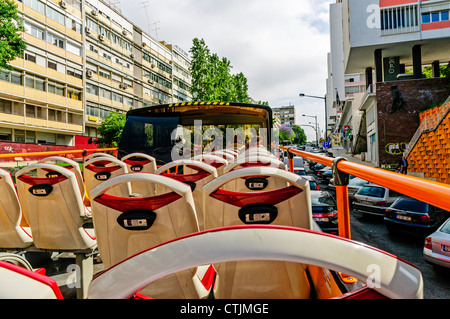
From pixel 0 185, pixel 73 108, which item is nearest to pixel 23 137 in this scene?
pixel 73 108

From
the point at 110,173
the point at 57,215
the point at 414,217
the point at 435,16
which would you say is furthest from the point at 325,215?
the point at 435,16

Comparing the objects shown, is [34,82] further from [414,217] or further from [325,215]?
[414,217]

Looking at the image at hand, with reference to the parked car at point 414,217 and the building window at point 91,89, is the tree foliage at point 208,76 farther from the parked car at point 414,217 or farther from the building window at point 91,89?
the parked car at point 414,217

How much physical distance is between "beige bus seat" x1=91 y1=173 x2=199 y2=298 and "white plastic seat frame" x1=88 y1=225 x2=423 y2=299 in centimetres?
94

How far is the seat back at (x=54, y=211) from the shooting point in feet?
9.78

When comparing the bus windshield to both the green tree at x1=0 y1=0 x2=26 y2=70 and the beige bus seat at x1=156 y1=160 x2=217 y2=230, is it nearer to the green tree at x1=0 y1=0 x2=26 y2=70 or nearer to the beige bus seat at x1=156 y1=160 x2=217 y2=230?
the beige bus seat at x1=156 y1=160 x2=217 y2=230

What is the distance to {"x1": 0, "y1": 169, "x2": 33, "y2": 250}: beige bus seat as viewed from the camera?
9.77 ft

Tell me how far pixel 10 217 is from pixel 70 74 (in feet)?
135

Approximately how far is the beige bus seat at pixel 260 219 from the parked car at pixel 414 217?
811cm

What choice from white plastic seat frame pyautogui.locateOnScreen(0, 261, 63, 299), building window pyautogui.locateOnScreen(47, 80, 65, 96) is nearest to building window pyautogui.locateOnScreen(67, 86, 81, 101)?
building window pyautogui.locateOnScreen(47, 80, 65, 96)

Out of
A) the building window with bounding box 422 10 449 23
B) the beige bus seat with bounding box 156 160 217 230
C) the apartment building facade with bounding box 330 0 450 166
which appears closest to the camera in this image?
the beige bus seat with bounding box 156 160 217 230

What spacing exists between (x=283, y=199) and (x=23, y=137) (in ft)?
127

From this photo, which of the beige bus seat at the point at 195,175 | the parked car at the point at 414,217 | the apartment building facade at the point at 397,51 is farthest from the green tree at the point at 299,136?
the beige bus seat at the point at 195,175
